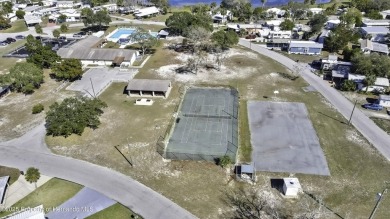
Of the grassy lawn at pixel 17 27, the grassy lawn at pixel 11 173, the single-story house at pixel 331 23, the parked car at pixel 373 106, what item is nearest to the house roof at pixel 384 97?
the parked car at pixel 373 106

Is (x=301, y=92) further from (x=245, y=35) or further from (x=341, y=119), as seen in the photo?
(x=245, y=35)

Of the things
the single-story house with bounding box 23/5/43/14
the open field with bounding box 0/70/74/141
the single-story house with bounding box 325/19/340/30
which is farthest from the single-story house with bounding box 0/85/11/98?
the single-story house with bounding box 325/19/340/30

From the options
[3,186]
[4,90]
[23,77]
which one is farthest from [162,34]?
[3,186]

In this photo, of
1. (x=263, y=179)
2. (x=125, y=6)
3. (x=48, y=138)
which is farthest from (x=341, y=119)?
(x=125, y=6)

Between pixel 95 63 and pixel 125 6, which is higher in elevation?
pixel 125 6

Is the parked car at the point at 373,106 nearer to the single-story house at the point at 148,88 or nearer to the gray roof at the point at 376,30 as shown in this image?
the single-story house at the point at 148,88

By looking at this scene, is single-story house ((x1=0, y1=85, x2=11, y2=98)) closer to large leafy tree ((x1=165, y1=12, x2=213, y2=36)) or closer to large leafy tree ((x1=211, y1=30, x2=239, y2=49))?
large leafy tree ((x1=165, y1=12, x2=213, y2=36))
